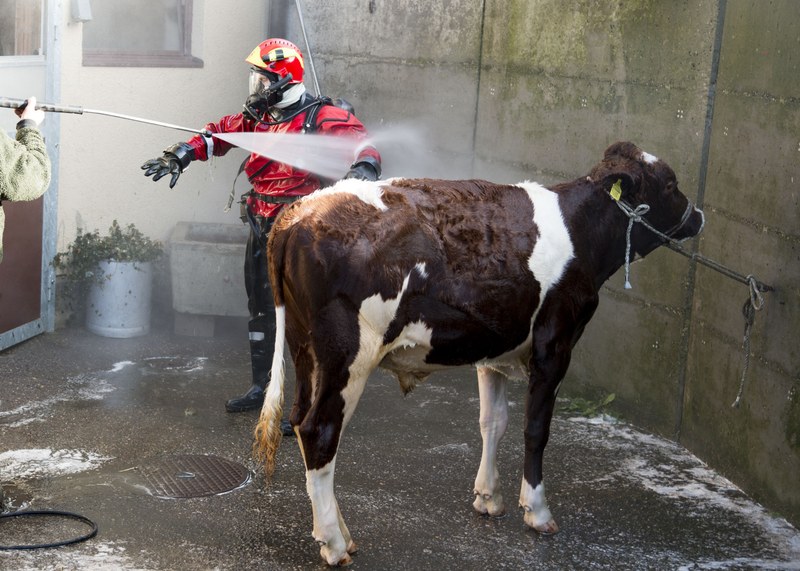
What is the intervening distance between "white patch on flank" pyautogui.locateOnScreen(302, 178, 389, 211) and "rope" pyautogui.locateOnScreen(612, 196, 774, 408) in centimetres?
124

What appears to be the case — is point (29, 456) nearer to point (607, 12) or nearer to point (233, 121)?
point (233, 121)

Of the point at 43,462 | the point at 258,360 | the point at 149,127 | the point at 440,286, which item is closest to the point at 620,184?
the point at 440,286

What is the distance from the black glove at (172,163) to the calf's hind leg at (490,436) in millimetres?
2225

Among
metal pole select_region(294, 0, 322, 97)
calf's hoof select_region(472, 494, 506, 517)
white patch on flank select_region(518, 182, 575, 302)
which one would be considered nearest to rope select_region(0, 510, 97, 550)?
calf's hoof select_region(472, 494, 506, 517)

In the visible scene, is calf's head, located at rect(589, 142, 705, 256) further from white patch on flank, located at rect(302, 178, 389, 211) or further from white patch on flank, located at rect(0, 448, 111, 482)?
white patch on flank, located at rect(0, 448, 111, 482)

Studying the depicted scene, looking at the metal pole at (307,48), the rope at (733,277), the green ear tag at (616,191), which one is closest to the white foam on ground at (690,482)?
the rope at (733,277)

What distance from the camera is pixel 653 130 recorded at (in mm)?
6941

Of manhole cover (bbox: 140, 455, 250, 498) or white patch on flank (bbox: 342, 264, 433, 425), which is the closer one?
white patch on flank (bbox: 342, 264, 433, 425)

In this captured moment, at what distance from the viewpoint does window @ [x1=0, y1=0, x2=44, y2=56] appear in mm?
7688

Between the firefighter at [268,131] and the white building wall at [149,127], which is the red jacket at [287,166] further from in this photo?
the white building wall at [149,127]

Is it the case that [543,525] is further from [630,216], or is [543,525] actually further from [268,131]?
[268,131]

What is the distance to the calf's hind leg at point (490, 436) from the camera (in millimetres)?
5586

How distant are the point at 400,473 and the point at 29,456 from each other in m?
2.07

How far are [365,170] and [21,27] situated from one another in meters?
3.37
